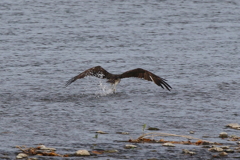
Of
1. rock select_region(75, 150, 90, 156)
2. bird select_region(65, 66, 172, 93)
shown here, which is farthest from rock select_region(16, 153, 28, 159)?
bird select_region(65, 66, 172, 93)

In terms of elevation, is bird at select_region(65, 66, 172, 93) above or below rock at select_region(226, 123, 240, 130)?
above

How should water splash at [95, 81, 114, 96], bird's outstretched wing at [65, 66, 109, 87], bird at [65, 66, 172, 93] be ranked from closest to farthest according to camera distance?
bird at [65, 66, 172, 93]
bird's outstretched wing at [65, 66, 109, 87]
water splash at [95, 81, 114, 96]

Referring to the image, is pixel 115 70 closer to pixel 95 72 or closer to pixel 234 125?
pixel 95 72

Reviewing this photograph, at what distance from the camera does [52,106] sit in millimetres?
17375

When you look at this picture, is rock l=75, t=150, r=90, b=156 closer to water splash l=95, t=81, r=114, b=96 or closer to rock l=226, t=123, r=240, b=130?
rock l=226, t=123, r=240, b=130

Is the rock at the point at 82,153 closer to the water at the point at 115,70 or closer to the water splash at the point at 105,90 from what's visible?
the water at the point at 115,70

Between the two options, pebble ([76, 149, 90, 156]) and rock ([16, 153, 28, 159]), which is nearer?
rock ([16, 153, 28, 159])

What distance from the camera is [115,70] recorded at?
23.3 meters

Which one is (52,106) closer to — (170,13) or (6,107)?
(6,107)

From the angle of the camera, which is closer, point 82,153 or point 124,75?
point 82,153

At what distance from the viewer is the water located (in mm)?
14852

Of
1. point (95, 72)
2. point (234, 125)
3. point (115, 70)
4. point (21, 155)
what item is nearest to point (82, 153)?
point (21, 155)

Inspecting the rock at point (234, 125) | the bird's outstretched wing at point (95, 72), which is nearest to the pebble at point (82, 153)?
the rock at point (234, 125)

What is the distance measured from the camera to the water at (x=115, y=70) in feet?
48.7
